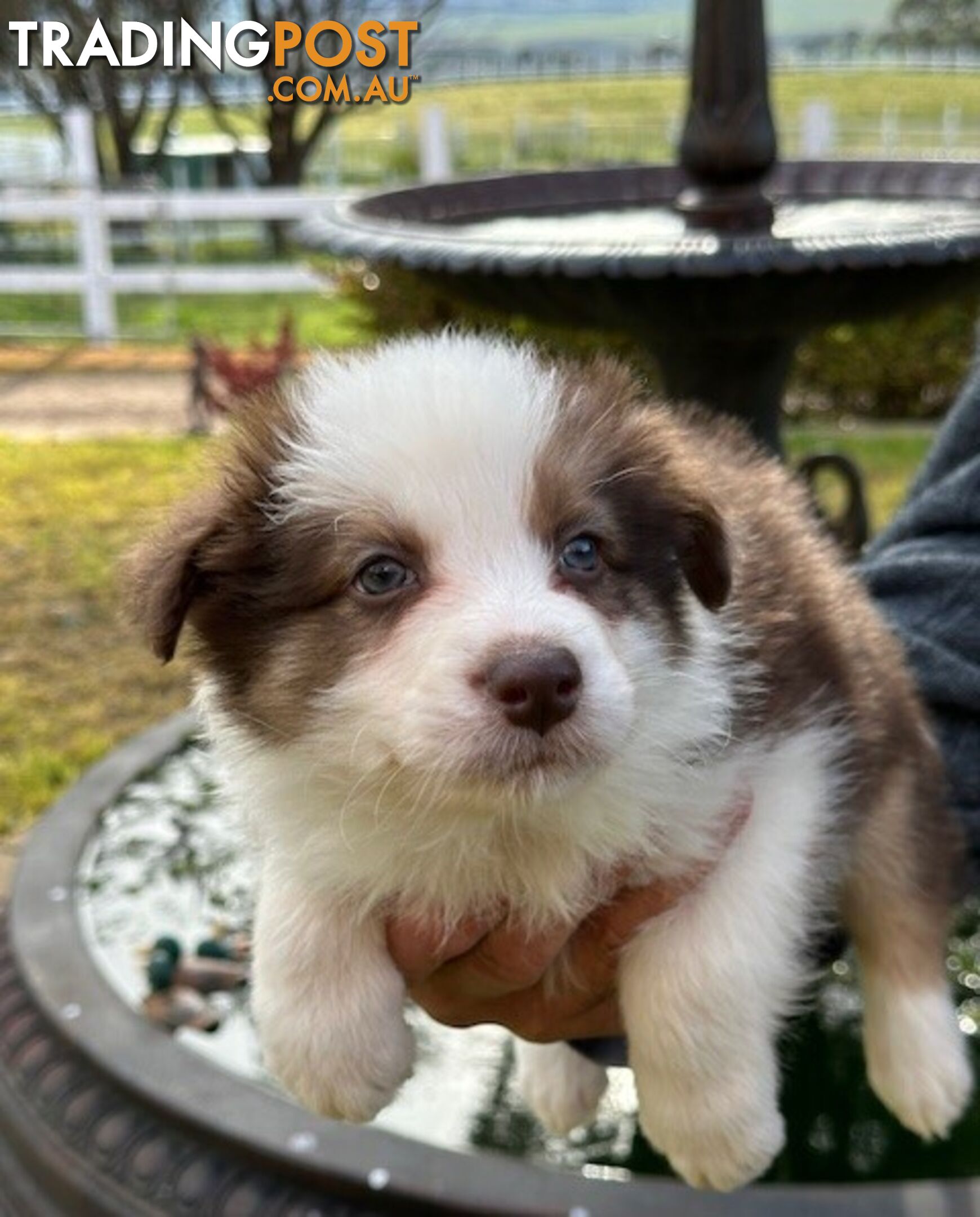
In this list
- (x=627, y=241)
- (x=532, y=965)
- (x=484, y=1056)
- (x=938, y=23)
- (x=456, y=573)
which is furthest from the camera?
(x=938, y=23)

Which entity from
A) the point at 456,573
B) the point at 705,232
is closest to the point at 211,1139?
the point at 456,573

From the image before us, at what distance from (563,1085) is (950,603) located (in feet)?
3.70

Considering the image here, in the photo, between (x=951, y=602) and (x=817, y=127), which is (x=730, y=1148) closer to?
(x=951, y=602)

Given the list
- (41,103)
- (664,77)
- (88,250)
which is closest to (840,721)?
(88,250)

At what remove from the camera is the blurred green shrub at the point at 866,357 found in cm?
1073

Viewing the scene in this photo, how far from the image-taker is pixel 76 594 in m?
8.36

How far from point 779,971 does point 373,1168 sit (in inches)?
45.9

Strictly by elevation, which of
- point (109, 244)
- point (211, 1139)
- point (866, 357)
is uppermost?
point (211, 1139)

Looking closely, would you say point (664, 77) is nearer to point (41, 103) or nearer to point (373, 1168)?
point (41, 103)

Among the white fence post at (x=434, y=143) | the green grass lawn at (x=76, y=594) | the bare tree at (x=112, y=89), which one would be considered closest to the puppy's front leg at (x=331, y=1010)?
the green grass lawn at (x=76, y=594)

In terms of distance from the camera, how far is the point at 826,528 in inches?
116

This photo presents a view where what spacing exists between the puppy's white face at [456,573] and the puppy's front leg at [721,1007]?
271mm

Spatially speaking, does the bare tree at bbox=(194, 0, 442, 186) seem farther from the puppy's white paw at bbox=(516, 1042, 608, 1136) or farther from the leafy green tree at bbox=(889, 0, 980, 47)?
the puppy's white paw at bbox=(516, 1042, 608, 1136)

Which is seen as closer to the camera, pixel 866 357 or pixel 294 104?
pixel 866 357
